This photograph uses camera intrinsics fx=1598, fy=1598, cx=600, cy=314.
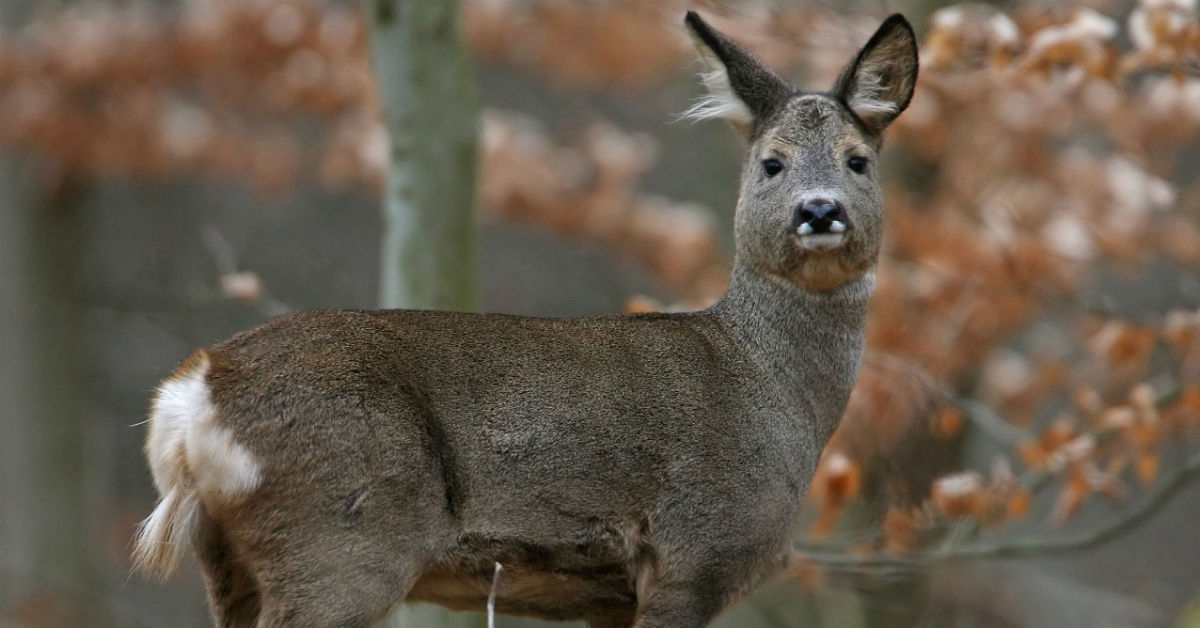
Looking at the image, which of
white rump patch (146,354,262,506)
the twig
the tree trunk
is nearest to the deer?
white rump patch (146,354,262,506)

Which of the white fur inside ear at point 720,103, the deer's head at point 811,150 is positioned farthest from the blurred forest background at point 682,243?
the deer's head at point 811,150

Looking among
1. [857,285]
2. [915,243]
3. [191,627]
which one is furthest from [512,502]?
[191,627]

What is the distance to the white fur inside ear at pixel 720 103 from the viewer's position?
6.25 metres

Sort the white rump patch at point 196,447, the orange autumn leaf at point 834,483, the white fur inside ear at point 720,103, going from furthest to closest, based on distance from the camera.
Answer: the orange autumn leaf at point 834,483 < the white fur inside ear at point 720,103 < the white rump patch at point 196,447

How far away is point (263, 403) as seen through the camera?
5020 mm

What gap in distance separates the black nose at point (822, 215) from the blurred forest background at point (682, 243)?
2.36 meters

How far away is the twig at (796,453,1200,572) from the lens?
26.5 feet

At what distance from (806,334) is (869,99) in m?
0.97

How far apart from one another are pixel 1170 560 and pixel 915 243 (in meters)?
9.30

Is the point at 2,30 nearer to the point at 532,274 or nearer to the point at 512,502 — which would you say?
the point at 532,274

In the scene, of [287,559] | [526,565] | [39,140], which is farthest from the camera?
[39,140]

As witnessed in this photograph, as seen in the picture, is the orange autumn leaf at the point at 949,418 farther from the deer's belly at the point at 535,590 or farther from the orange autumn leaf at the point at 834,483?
the deer's belly at the point at 535,590

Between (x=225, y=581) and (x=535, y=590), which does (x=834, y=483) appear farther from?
(x=225, y=581)

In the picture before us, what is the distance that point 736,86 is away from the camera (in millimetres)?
6219
